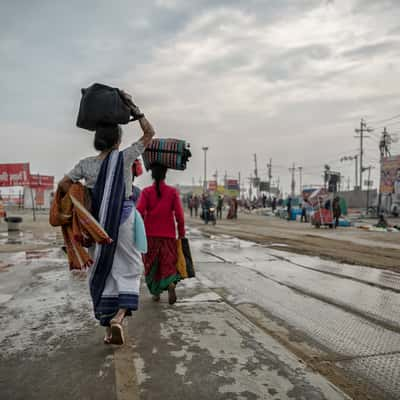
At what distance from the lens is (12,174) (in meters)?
22.3

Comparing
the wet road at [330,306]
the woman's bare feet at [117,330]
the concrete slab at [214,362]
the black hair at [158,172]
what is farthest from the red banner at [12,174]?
the woman's bare feet at [117,330]

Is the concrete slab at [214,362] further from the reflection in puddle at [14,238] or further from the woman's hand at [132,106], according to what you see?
the reflection in puddle at [14,238]

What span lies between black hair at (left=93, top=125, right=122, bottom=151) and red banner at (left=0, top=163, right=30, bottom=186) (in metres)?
20.8

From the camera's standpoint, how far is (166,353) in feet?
10.6

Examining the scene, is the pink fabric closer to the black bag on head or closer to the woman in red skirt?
the woman in red skirt

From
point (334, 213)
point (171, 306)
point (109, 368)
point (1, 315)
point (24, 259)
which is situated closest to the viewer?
point (109, 368)

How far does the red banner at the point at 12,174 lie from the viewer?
22.3 metres

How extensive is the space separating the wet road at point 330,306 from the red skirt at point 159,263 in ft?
2.89

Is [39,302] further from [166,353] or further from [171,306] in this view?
[166,353]

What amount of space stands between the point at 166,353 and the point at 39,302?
240 centimetres

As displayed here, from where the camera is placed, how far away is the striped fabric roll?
16.0ft

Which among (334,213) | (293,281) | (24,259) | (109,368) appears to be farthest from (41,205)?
(109,368)

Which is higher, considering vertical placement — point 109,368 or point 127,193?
point 127,193

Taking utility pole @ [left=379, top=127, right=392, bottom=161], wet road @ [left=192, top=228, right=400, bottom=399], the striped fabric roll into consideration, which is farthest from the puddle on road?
utility pole @ [left=379, top=127, right=392, bottom=161]
